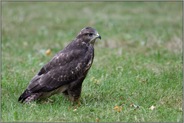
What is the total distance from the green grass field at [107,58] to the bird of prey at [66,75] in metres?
0.19

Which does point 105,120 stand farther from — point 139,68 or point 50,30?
point 50,30

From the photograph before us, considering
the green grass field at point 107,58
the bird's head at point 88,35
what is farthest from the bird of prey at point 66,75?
the green grass field at point 107,58

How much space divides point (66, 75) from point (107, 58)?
329 cm

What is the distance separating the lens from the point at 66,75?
7.70m

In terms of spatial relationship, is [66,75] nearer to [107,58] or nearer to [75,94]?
[75,94]

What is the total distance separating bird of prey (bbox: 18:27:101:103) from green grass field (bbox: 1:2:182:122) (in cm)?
19

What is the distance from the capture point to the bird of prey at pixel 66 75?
770 cm

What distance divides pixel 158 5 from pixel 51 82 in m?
10.5

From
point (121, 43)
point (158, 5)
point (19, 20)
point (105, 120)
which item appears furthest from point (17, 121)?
point (158, 5)

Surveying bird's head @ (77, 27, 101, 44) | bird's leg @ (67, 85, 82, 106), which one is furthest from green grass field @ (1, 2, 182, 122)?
bird's head @ (77, 27, 101, 44)

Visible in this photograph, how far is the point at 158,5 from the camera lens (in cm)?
1762

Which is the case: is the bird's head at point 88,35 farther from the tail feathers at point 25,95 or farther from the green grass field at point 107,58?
the tail feathers at point 25,95

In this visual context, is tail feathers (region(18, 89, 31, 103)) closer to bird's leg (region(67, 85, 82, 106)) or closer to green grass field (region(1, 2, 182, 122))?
green grass field (region(1, 2, 182, 122))

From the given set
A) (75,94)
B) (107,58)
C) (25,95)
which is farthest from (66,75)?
(107,58)
